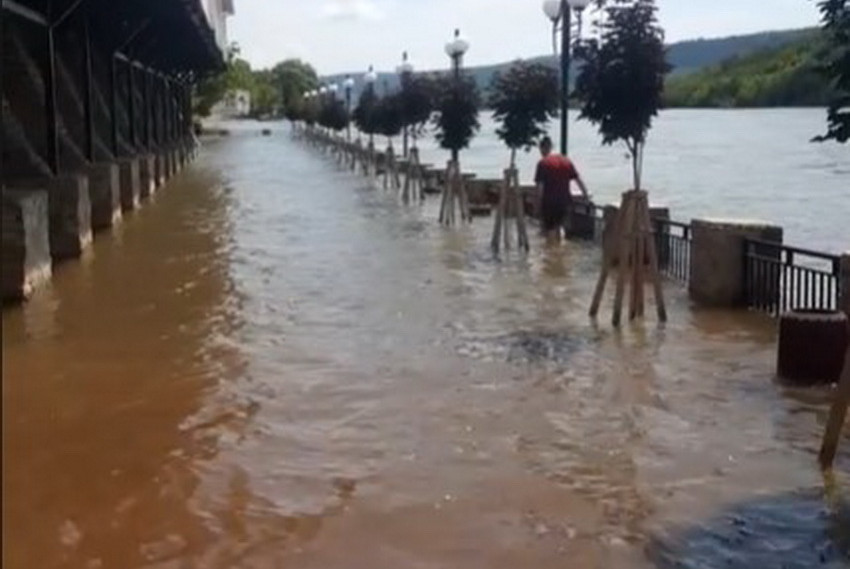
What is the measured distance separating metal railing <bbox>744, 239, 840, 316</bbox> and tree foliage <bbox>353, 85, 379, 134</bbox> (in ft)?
103

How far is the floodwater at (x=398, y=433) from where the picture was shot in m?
5.91

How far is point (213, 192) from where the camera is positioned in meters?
33.2

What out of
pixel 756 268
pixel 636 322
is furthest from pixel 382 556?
pixel 756 268

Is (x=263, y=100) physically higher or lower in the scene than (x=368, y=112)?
higher

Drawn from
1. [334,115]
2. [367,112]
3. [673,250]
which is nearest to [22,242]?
[673,250]

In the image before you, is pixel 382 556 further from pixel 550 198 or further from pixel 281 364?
pixel 550 198

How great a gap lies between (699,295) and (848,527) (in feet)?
24.8

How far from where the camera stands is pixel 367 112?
46531 millimetres

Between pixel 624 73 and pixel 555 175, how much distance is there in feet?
21.5

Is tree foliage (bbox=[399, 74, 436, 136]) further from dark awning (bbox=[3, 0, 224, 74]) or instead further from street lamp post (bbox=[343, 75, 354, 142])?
street lamp post (bbox=[343, 75, 354, 142])

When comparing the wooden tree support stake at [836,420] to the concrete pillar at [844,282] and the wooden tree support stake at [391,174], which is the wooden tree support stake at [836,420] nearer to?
the concrete pillar at [844,282]

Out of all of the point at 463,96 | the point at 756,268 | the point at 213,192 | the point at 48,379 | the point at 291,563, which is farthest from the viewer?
the point at 213,192

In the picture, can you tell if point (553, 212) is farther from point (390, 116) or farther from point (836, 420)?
point (390, 116)

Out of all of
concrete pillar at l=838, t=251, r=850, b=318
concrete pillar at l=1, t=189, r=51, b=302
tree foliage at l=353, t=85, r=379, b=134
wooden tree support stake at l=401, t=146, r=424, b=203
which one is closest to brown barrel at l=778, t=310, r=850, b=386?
concrete pillar at l=838, t=251, r=850, b=318
